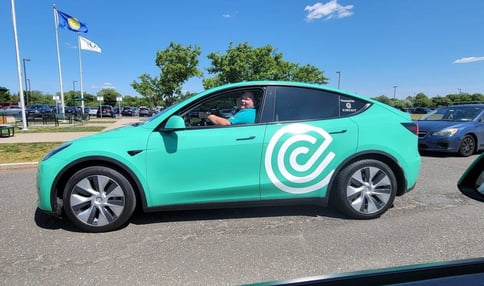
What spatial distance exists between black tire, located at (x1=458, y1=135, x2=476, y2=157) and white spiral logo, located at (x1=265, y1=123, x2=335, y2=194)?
662cm

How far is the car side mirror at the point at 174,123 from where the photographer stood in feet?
10.6

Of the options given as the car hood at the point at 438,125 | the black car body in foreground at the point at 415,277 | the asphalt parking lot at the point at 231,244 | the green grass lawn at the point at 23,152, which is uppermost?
the car hood at the point at 438,125

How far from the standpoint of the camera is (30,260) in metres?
2.79

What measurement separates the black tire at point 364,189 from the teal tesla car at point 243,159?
0.01 m

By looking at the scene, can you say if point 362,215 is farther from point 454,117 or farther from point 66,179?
point 454,117

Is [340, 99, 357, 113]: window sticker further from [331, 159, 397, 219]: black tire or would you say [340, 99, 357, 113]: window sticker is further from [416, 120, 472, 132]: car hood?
[416, 120, 472, 132]: car hood

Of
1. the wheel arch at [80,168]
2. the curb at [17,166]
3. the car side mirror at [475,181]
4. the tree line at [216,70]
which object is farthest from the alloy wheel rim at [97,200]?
the tree line at [216,70]

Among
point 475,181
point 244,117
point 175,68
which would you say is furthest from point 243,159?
point 175,68

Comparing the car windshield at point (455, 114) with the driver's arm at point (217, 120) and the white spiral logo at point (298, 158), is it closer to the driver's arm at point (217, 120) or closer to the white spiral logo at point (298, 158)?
the white spiral logo at point (298, 158)

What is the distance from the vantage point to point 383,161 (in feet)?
12.2

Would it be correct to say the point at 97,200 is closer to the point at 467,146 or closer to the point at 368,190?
the point at 368,190

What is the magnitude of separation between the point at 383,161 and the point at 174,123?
256cm

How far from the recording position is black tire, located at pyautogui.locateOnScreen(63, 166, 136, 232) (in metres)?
3.22

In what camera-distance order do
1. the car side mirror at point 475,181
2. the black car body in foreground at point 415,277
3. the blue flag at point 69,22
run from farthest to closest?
the blue flag at point 69,22 < the car side mirror at point 475,181 < the black car body in foreground at point 415,277
